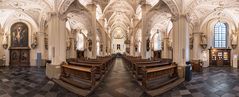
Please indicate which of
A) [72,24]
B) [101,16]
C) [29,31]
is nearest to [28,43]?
[29,31]

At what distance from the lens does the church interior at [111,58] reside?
8648 mm

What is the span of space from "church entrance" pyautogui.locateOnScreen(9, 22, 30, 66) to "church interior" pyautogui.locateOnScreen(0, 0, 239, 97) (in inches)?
3.9

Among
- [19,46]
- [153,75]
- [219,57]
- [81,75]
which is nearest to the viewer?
[153,75]

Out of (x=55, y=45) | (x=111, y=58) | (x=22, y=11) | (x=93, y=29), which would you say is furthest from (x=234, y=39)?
(x=22, y=11)

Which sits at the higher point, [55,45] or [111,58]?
[55,45]

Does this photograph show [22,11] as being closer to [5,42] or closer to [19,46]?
[5,42]

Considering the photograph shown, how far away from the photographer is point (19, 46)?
21016 millimetres

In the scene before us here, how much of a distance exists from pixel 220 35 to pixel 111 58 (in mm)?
13241

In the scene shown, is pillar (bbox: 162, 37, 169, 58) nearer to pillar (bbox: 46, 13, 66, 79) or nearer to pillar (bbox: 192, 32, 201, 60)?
pillar (bbox: 192, 32, 201, 60)

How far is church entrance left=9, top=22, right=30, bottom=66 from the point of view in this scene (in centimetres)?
2081

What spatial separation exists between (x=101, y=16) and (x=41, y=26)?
29.1 ft

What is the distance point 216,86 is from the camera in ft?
30.2

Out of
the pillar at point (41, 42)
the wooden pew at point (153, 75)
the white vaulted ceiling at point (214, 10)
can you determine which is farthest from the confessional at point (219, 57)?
the pillar at point (41, 42)

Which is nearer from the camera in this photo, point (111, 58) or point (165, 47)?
point (111, 58)
